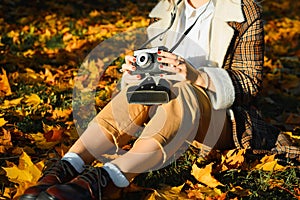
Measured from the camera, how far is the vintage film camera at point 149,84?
6.97 ft

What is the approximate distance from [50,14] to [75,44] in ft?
4.69

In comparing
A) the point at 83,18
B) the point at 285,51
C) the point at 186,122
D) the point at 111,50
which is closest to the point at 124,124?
the point at 186,122

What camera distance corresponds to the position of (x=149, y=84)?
2207 millimetres

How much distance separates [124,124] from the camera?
7.32 ft

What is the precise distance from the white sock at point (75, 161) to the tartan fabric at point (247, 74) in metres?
0.76

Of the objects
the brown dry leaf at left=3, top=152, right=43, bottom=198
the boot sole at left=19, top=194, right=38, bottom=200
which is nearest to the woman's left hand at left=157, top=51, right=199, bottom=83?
the brown dry leaf at left=3, top=152, right=43, bottom=198

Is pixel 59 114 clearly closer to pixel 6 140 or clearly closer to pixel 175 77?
pixel 6 140

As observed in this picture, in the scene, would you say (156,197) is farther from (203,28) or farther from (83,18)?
(83,18)

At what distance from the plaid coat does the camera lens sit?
406 millimetres

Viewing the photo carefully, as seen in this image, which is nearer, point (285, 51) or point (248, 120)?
point (248, 120)

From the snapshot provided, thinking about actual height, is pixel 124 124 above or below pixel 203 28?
below

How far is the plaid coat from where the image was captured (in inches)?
94.8

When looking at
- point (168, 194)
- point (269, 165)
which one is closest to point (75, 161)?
point (168, 194)

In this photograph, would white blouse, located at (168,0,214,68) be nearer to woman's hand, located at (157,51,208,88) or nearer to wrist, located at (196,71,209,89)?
wrist, located at (196,71,209,89)
